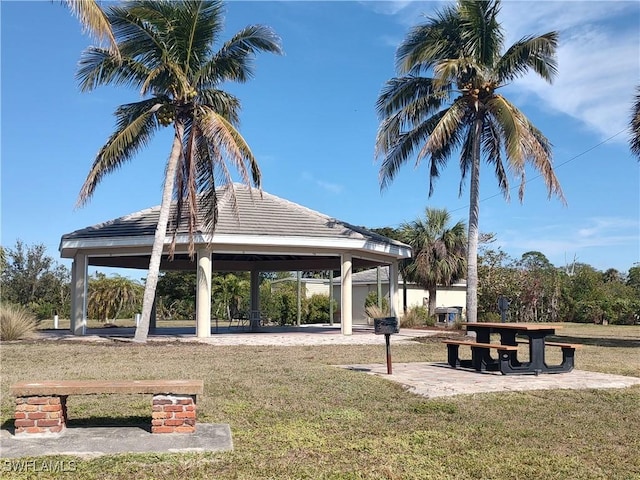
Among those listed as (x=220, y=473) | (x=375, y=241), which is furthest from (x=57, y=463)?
(x=375, y=241)

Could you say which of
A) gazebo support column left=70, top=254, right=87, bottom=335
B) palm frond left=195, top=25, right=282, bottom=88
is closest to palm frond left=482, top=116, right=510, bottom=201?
palm frond left=195, top=25, right=282, bottom=88

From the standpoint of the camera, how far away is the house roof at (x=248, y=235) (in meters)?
18.7

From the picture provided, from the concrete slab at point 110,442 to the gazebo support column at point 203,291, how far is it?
12629 millimetres

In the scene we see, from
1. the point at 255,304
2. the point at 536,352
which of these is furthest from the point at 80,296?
the point at 536,352

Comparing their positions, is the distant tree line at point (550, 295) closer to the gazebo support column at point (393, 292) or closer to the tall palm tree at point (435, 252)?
the tall palm tree at point (435, 252)

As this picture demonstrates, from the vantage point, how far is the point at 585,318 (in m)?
38.1

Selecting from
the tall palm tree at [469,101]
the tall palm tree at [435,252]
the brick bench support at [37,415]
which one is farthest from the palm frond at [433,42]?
the brick bench support at [37,415]

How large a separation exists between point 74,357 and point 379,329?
23.6 ft

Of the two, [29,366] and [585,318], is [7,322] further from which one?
[585,318]

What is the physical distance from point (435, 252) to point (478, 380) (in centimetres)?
2178

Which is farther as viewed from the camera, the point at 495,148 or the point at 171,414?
the point at 495,148

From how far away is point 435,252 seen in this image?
3089cm

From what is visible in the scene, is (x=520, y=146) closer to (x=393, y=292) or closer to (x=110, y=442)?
(x=393, y=292)
